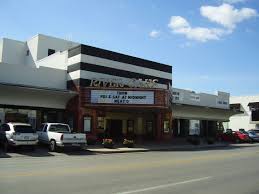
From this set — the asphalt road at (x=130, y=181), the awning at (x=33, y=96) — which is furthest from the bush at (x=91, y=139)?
the asphalt road at (x=130, y=181)

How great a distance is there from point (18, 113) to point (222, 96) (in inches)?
1233

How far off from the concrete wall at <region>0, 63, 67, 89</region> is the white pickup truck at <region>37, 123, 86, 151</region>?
537 centimetres

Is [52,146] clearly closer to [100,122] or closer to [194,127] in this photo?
[100,122]

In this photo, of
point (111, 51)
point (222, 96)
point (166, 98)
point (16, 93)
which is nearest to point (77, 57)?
point (111, 51)

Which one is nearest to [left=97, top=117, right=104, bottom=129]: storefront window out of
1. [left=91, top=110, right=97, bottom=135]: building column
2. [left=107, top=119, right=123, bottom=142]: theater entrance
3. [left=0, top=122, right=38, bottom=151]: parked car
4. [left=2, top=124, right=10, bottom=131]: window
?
[left=91, top=110, right=97, bottom=135]: building column

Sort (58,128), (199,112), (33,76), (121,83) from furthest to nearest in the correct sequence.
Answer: (199,112)
(121,83)
(33,76)
(58,128)

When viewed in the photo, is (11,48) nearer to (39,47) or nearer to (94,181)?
(39,47)

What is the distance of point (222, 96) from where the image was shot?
55156 millimetres

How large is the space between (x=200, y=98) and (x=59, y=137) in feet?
90.5

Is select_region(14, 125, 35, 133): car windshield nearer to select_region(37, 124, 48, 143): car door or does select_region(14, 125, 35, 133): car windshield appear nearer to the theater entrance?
select_region(37, 124, 48, 143): car door

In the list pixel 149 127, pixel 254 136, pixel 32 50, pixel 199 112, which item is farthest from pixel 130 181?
pixel 254 136

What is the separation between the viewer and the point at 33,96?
32.8 meters

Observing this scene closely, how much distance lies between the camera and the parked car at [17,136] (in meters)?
25.2

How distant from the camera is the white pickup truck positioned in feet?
87.2
